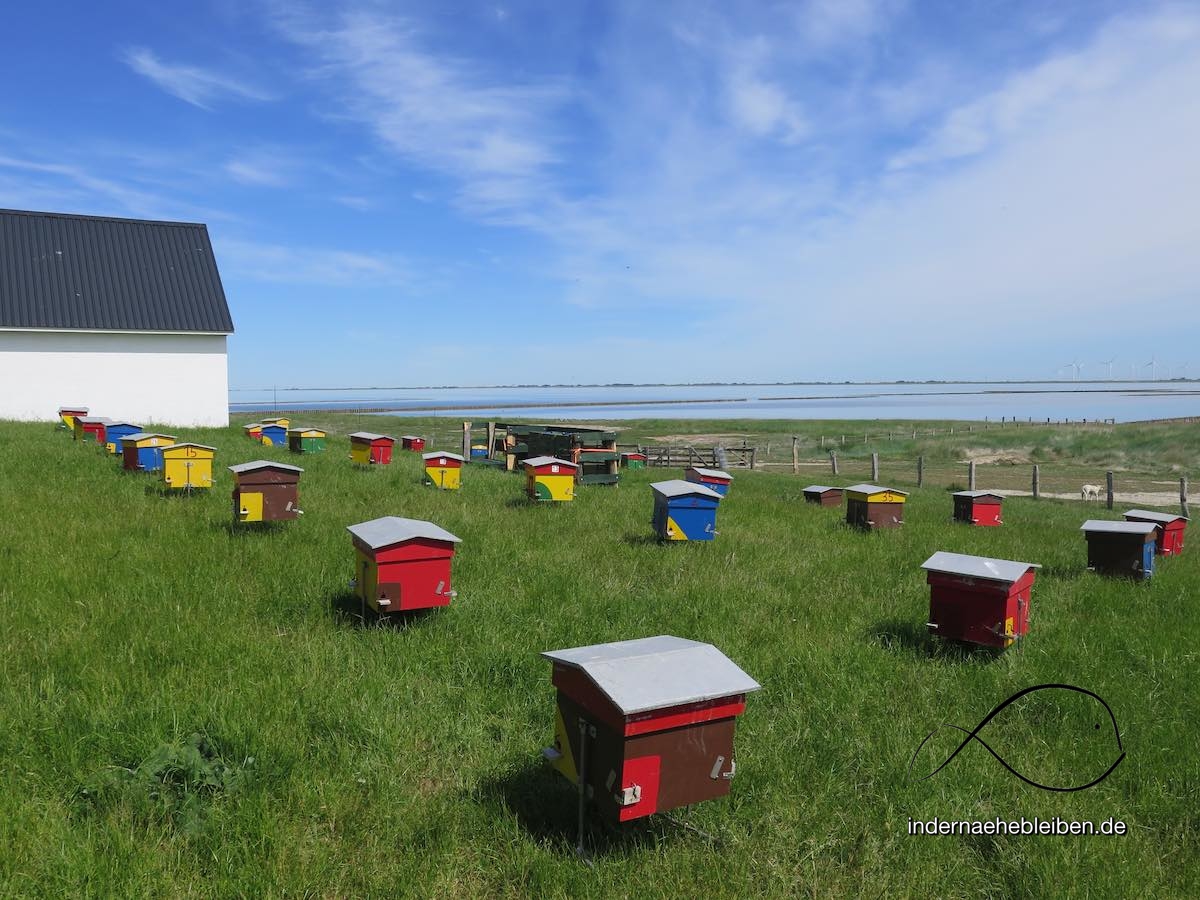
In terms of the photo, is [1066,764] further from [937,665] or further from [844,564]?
[844,564]

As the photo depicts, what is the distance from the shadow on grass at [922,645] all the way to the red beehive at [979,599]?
0.47 ft

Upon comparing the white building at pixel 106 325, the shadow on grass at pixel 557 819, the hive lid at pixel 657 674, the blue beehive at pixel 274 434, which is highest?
the white building at pixel 106 325

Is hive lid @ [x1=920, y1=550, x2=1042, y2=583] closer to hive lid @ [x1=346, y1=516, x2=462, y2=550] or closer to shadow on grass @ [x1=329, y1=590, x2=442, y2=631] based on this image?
hive lid @ [x1=346, y1=516, x2=462, y2=550]

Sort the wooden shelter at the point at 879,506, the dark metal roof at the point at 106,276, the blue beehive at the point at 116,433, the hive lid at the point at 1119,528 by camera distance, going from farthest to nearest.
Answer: the dark metal roof at the point at 106,276
the blue beehive at the point at 116,433
the wooden shelter at the point at 879,506
the hive lid at the point at 1119,528

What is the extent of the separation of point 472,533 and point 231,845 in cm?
721

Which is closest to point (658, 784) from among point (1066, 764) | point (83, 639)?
point (1066, 764)

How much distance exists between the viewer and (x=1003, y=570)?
6738 mm

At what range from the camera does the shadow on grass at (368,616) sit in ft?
23.4

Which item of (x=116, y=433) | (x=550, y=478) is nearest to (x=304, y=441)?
(x=116, y=433)

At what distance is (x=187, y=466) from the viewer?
1195 centimetres

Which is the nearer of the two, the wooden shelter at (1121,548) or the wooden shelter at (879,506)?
the wooden shelter at (1121,548)

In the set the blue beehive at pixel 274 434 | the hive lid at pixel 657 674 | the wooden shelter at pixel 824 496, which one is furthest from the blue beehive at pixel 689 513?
the blue beehive at pixel 274 434

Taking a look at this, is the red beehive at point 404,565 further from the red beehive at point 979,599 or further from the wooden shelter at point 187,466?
the wooden shelter at point 187,466

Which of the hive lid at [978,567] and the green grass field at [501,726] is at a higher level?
the hive lid at [978,567]
